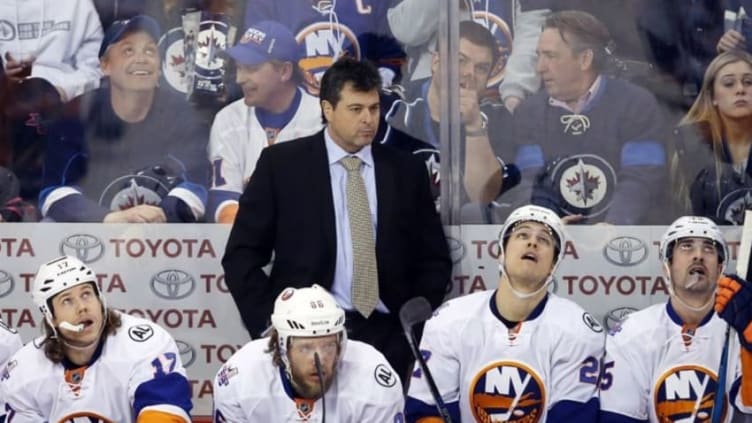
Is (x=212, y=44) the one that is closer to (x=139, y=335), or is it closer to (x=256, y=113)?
(x=256, y=113)

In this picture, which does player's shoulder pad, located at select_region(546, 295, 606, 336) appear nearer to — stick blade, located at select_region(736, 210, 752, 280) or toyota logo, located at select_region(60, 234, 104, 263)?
stick blade, located at select_region(736, 210, 752, 280)

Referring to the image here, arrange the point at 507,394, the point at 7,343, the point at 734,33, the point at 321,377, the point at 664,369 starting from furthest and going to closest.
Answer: the point at 734,33 → the point at 7,343 → the point at 664,369 → the point at 507,394 → the point at 321,377

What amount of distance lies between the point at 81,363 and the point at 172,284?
1.15m

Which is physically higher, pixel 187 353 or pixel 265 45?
pixel 265 45

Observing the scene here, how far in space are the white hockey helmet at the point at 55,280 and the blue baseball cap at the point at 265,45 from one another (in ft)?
4.59

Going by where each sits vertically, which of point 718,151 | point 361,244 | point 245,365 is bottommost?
point 245,365

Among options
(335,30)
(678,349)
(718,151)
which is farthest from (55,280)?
(718,151)

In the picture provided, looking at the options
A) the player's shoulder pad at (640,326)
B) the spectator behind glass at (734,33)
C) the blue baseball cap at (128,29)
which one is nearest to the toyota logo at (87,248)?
the blue baseball cap at (128,29)

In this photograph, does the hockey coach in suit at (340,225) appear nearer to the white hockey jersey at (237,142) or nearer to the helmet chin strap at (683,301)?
the white hockey jersey at (237,142)

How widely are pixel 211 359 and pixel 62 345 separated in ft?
4.01

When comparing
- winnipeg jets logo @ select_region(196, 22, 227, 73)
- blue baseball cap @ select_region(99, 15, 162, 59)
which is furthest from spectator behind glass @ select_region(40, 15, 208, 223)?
winnipeg jets logo @ select_region(196, 22, 227, 73)

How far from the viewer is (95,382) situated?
6.24 m

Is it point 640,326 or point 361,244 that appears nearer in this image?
point 640,326

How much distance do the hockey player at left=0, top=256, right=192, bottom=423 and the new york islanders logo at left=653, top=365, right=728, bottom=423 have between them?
1.60 meters
